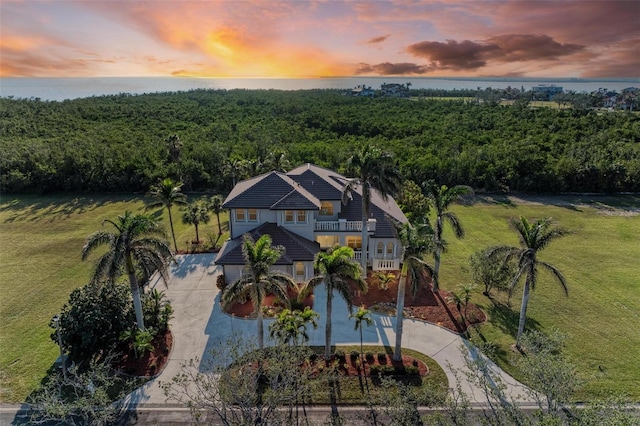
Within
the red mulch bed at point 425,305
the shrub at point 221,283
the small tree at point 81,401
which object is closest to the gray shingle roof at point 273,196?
the shrub at point 221,283

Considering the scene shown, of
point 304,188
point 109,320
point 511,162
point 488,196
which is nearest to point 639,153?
point 511,162

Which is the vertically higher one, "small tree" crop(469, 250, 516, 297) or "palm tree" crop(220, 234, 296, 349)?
"palm tree" crop(220, 234, 296, 349)

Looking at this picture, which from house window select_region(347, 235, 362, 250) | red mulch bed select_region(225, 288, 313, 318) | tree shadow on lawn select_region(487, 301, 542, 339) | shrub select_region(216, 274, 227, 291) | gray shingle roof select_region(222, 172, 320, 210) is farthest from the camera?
house window select_region(347, 235, 362, 250)

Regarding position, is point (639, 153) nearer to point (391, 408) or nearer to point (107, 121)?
point (391, 408)

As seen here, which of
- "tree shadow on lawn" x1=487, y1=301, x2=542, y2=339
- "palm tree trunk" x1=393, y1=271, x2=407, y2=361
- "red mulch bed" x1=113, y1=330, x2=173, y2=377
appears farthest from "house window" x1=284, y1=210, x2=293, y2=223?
"tree shadow on lawn" x1=487, y1=301, x2=542, y2=339

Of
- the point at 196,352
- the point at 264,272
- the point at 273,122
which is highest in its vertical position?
the point at 273,122

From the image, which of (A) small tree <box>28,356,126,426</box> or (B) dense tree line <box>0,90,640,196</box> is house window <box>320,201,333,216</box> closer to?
(B) dense tree line <box>0,90,640,196</box>

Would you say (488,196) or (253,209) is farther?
(488,196)

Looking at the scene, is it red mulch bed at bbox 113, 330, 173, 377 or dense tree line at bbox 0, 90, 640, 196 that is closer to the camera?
red mulch bed at bbox 113, 330, 173, 377
